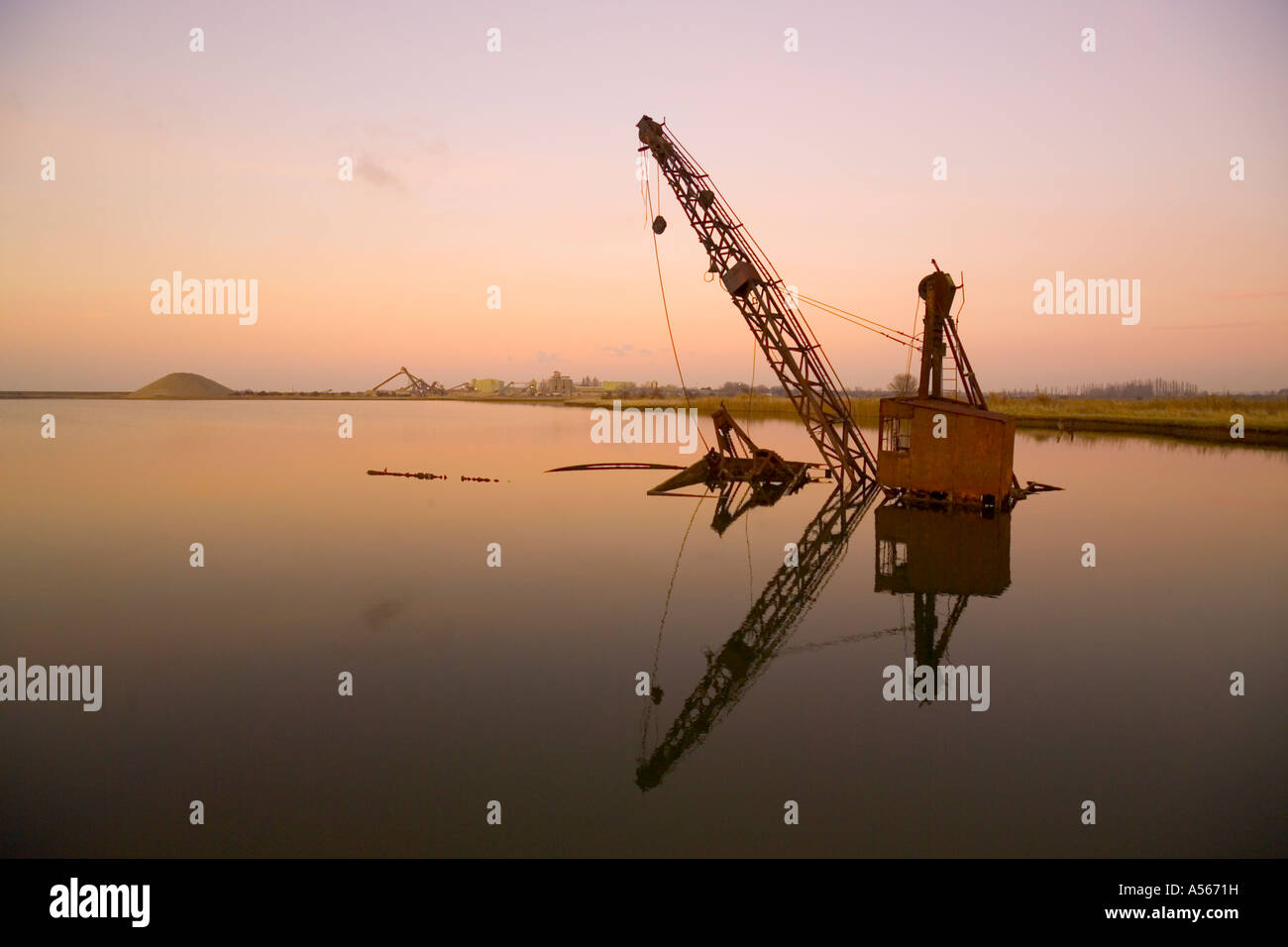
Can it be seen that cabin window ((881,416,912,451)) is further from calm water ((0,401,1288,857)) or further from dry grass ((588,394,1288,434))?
dry grass ((588,394,1288,434))

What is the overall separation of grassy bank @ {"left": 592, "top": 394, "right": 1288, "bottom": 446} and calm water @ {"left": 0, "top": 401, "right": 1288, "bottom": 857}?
31.7 meters

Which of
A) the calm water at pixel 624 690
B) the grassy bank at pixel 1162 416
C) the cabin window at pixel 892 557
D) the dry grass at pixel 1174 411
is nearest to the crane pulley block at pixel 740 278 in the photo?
the calm water at pixel 624 690

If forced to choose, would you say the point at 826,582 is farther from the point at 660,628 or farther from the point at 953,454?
the point at 953,454

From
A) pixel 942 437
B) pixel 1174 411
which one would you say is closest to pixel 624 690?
pixel 942 437

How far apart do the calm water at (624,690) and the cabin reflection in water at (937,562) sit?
11 centimetres

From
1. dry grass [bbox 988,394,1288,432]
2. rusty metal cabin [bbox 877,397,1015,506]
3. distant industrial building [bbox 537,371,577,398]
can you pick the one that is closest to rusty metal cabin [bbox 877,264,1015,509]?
rusty metal cabin [bbox 877,397,1015,506]

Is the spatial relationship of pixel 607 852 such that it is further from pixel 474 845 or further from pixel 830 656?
pixel 830 656

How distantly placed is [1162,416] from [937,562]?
53.3 metres

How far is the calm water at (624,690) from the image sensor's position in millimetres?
5996

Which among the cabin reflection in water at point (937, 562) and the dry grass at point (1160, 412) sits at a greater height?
the dry grass at point (1160, 412)

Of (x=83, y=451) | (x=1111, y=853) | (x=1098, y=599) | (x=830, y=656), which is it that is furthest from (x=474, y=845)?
(x=83, y=451)

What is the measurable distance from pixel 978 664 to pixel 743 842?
16.4 feet

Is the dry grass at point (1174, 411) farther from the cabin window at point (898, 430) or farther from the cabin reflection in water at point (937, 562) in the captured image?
the cabin reflection in water at point (937, 562)
